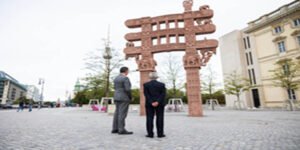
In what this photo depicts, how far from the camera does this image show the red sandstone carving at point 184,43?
1038cm

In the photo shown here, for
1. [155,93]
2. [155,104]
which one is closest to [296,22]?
[155,93]

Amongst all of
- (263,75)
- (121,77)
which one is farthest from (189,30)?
(263,75)

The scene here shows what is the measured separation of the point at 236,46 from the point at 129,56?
27.3 meters

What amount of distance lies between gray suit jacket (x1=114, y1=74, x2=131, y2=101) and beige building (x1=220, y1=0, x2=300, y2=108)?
25301 mm

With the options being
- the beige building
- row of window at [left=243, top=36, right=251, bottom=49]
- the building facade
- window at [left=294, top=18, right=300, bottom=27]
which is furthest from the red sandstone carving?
the building facade

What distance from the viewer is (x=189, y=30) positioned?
36.2 ft

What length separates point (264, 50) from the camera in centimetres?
2664

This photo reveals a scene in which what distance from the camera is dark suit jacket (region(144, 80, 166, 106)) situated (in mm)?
4025

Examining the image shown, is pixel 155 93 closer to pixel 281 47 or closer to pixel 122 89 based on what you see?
pixel 122 89

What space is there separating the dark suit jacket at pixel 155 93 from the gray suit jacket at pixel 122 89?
2.19 feet

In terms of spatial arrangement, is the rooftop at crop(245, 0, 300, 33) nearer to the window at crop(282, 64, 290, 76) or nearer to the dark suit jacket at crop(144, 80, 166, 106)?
the window at crop(282, 64, 290, 76)

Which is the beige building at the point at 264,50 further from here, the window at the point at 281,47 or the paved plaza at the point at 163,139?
the paved plaza at the point at 163,139

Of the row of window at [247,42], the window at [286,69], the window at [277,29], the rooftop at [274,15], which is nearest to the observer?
the window at [286,69]

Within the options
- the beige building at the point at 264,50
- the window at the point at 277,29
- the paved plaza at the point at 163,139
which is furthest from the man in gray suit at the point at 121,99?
the window at the point at 277,29
